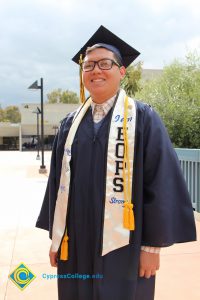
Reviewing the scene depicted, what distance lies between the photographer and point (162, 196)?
1.94m

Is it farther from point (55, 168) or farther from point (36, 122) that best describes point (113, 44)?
point (36, 122)

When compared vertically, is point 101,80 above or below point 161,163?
above

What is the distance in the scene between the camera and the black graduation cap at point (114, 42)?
2305mm

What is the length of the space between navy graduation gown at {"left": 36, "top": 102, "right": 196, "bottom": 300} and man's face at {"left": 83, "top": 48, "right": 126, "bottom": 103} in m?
0.16

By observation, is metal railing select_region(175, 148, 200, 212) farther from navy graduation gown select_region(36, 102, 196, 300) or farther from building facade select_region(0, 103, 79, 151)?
building facade select_region(0, 103, 79, 151)

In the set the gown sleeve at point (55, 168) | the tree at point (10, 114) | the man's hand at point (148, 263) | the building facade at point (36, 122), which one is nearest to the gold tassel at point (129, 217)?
the man's hand at point (148, 263)

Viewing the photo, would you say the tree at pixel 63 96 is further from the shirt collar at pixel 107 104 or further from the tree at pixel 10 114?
the shirt collar at pixel 107 104

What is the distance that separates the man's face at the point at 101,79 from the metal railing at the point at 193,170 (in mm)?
4315

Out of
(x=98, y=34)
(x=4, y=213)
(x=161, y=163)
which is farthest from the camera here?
(x=4, y=213)

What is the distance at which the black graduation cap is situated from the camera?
7.56ft

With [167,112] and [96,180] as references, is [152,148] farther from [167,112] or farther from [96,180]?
[167,112]

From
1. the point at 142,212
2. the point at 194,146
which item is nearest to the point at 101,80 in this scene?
the point at 142,212

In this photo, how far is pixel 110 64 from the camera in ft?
7.09

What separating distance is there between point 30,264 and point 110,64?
2.99m
